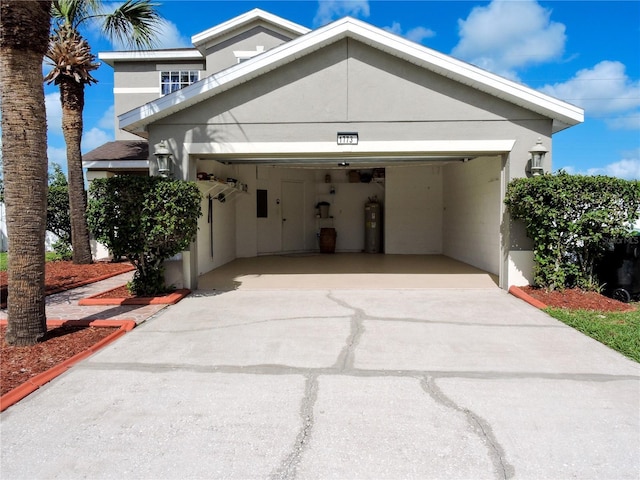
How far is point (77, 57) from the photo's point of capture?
1042 centimetres

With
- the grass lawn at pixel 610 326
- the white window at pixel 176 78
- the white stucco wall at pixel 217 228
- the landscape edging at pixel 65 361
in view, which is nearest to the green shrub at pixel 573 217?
the grass lawn at pixel 610 326

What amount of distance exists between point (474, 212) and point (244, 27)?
1016 cm

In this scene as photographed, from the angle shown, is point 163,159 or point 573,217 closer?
point 573,217

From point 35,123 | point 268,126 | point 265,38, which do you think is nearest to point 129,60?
point 265,38

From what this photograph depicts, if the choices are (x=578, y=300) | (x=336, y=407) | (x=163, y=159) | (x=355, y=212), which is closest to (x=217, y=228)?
(x=163, y=159)

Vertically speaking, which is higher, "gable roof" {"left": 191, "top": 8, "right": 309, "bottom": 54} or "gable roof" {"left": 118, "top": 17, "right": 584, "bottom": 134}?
"gable roof" {"left": 191, "top": 8, "right": 309, "bottom": 54}

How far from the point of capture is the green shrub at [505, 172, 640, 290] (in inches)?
287

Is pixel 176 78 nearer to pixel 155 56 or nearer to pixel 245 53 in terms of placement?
pixel 155 56

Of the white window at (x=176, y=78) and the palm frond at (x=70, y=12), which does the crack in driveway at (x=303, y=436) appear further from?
the white window at (x=176, y=78)

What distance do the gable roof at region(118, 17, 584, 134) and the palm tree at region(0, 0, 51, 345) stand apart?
3.02m

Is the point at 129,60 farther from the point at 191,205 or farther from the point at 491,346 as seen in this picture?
the point at 491,346

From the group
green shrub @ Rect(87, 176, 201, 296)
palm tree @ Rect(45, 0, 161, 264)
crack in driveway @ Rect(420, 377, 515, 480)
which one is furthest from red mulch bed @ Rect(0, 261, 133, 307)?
crack in driveway @ Rect(420, 377, 515, 480)

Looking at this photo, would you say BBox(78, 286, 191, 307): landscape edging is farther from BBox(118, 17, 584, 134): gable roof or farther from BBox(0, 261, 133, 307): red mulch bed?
BBox(118, 17, 584, 134): gable roof

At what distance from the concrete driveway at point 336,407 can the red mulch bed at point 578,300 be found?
4.42ft
